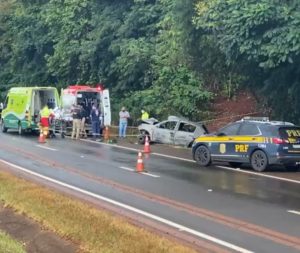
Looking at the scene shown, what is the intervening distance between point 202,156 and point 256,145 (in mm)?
2191

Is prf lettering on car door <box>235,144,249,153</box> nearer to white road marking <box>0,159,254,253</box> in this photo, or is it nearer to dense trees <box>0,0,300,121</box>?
dense trees <box>0,0,300,121</box>

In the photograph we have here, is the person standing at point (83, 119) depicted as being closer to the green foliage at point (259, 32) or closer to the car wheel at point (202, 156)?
the green foliage at point (259, 32)

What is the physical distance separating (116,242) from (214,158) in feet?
40.6

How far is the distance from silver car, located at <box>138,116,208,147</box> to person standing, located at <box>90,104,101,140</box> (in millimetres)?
2536

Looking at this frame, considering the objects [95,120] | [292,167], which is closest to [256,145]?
[292,167]

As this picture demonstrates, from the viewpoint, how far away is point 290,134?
66.1 feet

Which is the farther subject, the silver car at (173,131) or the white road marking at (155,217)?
the silver car at (173,131)

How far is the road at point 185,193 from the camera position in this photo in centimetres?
1062

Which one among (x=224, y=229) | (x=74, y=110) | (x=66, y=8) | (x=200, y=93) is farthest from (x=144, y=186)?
(x=66, y=8)

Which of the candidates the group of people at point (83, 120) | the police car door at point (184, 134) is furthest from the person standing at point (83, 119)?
the police car door at point (184, 134)

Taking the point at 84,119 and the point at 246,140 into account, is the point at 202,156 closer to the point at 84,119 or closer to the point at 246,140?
the point at 246,140

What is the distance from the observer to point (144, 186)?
16.1 meters

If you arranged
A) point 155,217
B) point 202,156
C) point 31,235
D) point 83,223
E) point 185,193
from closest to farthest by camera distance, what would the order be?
point 31,235 < point 83,223 < point 155,217 < point 185,193 < point 202,156

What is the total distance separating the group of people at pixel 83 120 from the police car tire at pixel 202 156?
36.9ft
